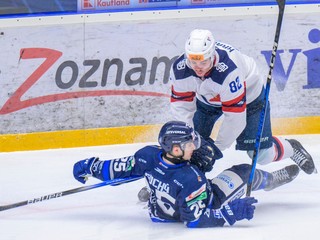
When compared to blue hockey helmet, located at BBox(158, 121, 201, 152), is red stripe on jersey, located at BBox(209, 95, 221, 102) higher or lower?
higher

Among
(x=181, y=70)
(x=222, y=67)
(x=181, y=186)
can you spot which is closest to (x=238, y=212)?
(x=181, y=186)

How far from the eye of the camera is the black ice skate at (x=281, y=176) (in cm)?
550

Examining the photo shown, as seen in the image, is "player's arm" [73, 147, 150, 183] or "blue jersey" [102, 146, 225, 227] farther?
"player's arm" [73, 147, 150, 183]

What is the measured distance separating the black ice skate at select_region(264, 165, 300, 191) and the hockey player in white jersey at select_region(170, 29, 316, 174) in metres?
0.11

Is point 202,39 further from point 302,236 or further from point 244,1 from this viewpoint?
point 244,1

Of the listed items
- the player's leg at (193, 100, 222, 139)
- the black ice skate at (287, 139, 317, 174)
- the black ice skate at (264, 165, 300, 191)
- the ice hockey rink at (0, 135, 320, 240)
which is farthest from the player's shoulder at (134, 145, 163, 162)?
the black ice skate at (287, 139, 317, 174)

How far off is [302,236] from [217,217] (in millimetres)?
415

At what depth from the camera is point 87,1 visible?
7.06m

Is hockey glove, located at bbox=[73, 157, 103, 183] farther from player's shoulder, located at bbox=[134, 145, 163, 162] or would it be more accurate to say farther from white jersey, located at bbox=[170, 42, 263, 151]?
white jersey, located at bbox=[170, 42, 263, 151]

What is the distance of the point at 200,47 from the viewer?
4949mm

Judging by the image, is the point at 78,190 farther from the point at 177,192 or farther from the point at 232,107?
the point at 232,107

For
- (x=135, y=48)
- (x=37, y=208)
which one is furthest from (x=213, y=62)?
(x=135, y=48)

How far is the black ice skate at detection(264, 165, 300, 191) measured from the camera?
5.50m

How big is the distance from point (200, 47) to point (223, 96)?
32cm
